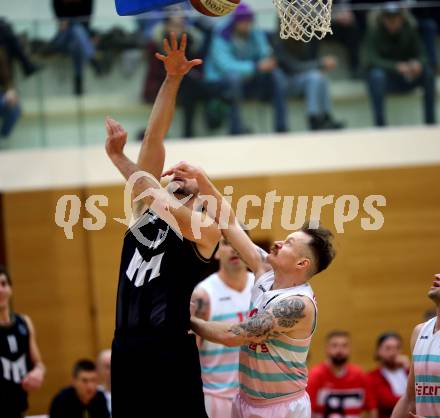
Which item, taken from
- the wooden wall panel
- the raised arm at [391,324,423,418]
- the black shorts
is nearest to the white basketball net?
the raised arm at [391,324,423,418]

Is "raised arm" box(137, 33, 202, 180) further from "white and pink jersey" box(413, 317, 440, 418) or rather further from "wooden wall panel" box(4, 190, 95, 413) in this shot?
"wooden wall panel" box(4, 190, 95, 413)

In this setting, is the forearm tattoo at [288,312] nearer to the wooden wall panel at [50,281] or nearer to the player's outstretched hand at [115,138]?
the player's outstretched hand at [115,138]

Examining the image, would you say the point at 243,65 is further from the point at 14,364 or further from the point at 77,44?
the point at 14,364

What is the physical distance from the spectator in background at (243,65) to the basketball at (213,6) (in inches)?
209

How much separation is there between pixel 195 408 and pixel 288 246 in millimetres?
1110

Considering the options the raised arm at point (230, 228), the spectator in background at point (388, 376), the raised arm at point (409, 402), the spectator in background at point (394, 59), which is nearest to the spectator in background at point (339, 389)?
the spectator in background at point (388, 376)

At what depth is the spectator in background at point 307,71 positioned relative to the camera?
1116 cm

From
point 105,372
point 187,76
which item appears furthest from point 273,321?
point 187,76

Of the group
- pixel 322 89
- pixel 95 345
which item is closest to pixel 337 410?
pixel 95 345

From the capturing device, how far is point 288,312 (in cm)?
533

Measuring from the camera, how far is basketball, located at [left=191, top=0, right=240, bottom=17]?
5668mm

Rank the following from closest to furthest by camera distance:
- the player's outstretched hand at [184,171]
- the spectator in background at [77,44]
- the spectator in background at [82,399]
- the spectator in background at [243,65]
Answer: the player's outstretched hand at [184,171] → the spectator in background at [82,399] → the spectator in background at [77,44] → the spectator in background at [243,65]

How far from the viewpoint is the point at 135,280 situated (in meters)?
5.37

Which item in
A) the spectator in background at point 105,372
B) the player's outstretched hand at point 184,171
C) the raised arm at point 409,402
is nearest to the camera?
the player's outstretched hand at point 184,171
